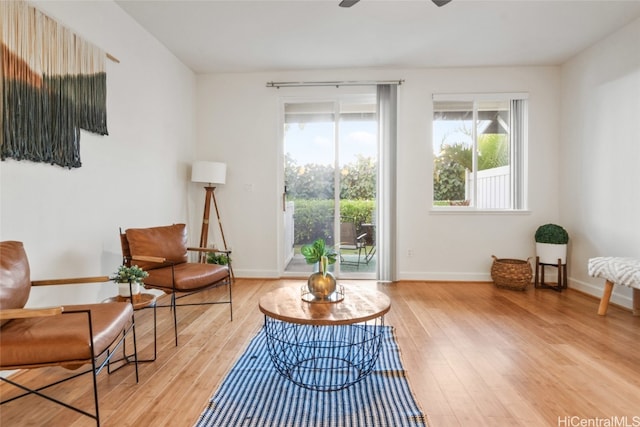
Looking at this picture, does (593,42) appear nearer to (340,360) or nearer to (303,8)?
(303,8)

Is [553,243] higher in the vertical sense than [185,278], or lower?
higher

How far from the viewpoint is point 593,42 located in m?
3.51

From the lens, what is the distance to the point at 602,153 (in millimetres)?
3439

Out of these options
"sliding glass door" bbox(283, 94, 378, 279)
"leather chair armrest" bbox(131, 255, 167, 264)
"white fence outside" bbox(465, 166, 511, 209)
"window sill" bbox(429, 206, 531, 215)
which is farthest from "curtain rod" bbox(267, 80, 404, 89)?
"leather chair armrest" bbox(131, 255, 167, 264)

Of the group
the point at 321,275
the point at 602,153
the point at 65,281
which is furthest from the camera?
the point at 602,153

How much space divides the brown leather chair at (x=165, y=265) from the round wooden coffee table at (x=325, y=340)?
69 centimetres

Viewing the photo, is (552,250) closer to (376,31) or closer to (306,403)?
(376,31)

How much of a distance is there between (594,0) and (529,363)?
10.1ft

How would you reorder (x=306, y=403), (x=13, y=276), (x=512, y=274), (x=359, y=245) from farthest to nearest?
(x=359, y=245)
(x=512, y=274)
(x=306, y=403)
(x=13, y=276)

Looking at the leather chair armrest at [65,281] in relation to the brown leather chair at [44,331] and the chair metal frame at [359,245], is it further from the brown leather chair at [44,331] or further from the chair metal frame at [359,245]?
the chair metal frame at [359,245]

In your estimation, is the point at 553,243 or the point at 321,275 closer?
the point at 321,275

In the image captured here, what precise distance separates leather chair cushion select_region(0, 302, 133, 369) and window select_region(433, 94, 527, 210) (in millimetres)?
3995

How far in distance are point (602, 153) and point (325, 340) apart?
11.8 ft

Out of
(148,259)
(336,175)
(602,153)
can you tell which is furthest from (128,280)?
(602,153)
